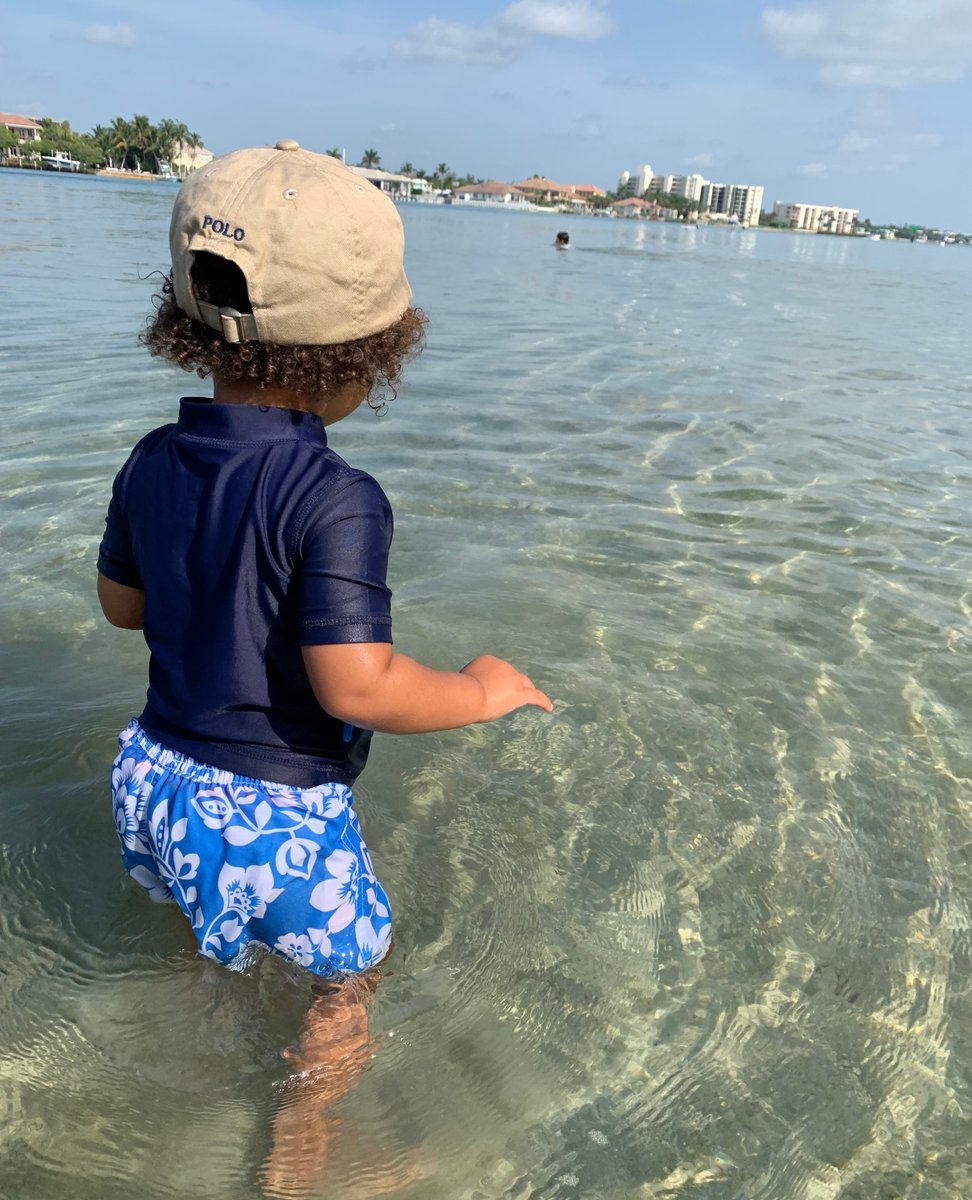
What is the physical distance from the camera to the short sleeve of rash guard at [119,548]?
1794mm

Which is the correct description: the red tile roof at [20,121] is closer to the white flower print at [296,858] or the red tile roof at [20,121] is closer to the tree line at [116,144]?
the tree line at [116,144]

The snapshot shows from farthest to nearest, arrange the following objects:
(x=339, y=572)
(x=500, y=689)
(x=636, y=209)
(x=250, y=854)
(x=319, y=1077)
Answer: (x=636, y=209), (x=319, y=1077), (x=500, y=689), (x=250, y=854), (x=339, y=572)

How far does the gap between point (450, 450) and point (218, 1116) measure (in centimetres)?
541

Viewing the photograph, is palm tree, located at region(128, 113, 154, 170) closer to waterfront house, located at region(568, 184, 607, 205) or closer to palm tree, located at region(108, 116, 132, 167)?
palm tree, located at region(108, 116, 132, 167)

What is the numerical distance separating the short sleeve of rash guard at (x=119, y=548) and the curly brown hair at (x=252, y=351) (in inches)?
11.0

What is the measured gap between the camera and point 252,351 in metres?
1.59

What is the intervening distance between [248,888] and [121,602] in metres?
0.64

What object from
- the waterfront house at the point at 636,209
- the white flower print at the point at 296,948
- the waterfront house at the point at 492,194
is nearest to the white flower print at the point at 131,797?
the white flower print at the point at 296,948

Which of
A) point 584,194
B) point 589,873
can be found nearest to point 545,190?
point 584,194

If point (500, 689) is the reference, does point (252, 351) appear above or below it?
above

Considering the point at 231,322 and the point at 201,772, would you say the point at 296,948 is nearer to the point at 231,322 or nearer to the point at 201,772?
the point at 201,772

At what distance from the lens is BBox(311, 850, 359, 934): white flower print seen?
1778 mm

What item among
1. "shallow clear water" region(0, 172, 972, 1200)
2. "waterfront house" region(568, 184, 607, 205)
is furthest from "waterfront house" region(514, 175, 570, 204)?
"shallow clear water" region(0, 172, 972, 1200)

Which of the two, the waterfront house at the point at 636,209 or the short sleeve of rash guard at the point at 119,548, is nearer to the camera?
the short sleeve of rash guard at the point at 119,548
